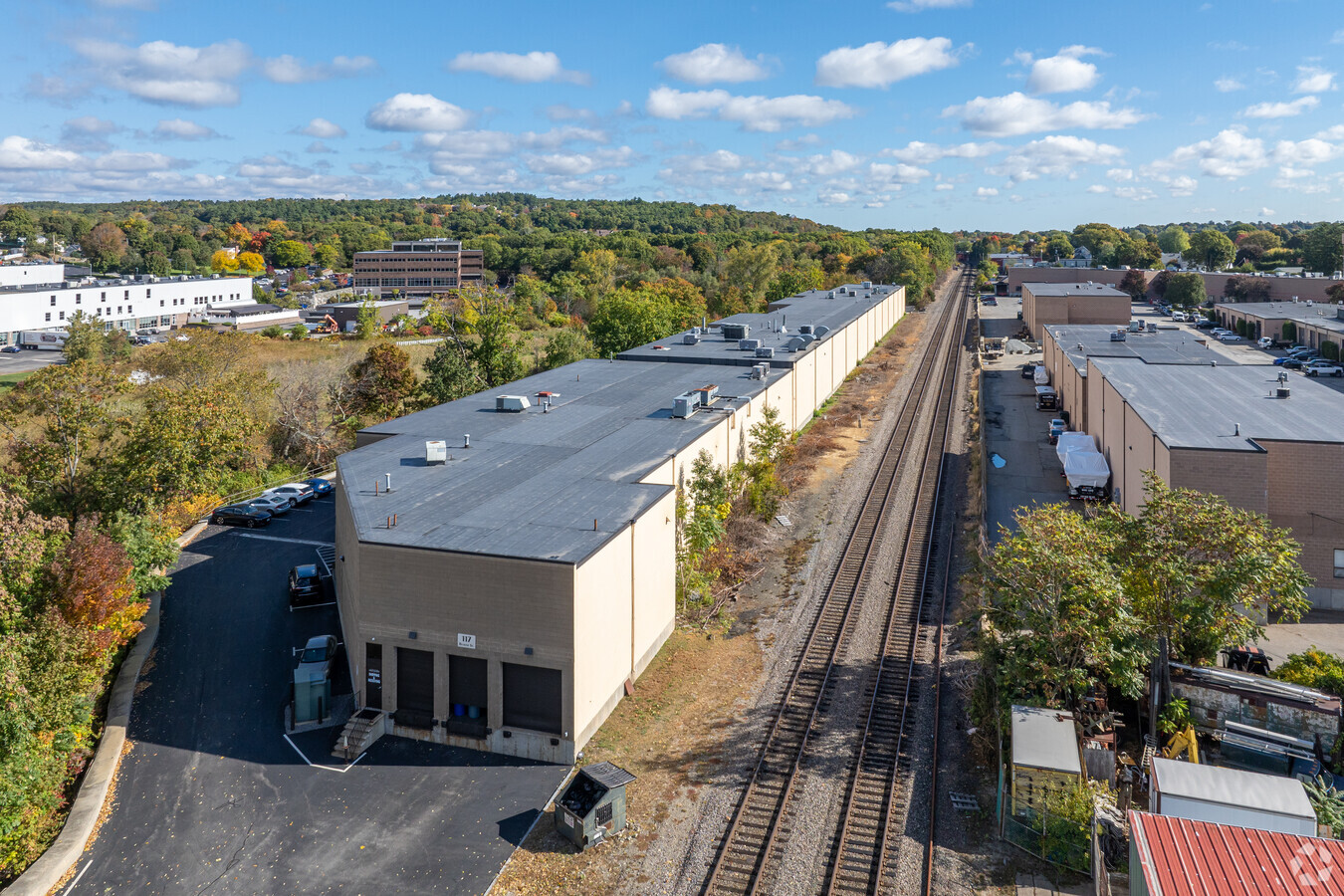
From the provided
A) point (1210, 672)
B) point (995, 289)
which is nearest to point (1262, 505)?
point (1210, 672)

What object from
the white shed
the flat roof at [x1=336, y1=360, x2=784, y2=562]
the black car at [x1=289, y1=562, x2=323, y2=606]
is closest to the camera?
the white shed

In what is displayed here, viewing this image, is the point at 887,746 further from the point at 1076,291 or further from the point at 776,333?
the point at 1076,291

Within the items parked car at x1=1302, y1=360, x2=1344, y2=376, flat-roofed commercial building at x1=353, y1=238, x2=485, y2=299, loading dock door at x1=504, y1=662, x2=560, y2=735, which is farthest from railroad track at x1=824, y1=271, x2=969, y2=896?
flat-roofed commercial building at x1=353, y1=238, x2=485, y2=299

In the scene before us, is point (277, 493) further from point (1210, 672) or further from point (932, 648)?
point (1210, 672)

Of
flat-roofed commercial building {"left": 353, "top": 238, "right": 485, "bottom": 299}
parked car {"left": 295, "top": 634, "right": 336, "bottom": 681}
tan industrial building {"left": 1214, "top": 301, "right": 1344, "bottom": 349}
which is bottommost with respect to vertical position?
parked car {"left": 295, "top": 634, "right": 336, "bottom": 681}

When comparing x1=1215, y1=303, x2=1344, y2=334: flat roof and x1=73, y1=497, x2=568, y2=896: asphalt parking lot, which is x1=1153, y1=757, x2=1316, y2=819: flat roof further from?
x1=1215, y1=303, x2=1344, y2=334: flat roof

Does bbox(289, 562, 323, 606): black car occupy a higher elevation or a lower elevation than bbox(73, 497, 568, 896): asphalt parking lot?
higher

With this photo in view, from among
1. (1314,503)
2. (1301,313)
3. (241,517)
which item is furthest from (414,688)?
(1301,313)
